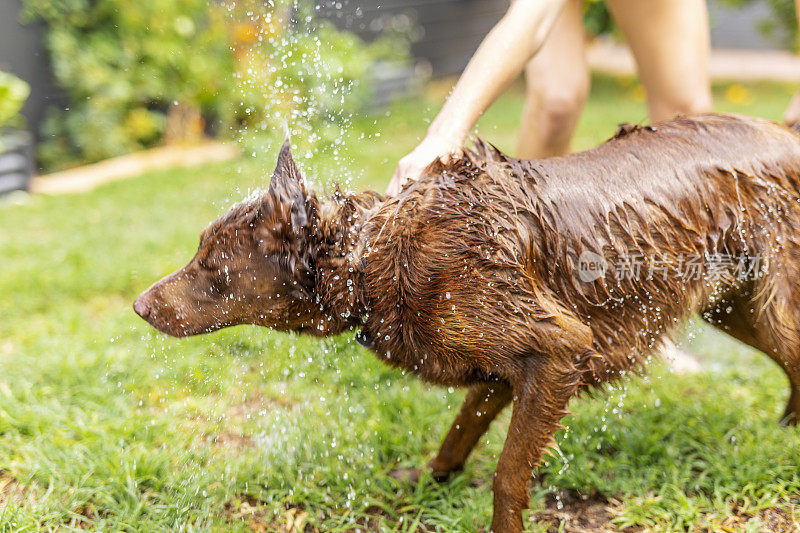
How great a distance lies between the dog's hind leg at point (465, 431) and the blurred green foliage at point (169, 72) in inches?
226

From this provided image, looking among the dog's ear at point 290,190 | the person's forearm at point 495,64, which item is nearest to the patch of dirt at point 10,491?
the dog's ear at point 290,190

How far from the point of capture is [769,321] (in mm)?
2701

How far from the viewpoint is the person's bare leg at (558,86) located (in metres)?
3.68

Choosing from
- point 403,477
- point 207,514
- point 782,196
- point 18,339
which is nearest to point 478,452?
point 403,477

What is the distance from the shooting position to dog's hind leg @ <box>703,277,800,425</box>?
263 centimetres

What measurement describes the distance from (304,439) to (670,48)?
2477 millimetres

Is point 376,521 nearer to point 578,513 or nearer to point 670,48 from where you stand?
point 578,513

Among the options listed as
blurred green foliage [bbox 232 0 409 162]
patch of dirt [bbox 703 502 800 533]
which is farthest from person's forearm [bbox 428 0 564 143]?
blurred green foliage [bbox 232 0 409 162]

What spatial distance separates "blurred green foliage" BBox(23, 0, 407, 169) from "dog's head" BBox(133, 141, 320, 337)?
592 centimetres

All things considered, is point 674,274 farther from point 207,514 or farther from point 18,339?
point 18,339

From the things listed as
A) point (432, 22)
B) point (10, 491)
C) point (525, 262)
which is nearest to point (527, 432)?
point (525, 262)

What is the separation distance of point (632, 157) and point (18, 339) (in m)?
3.62

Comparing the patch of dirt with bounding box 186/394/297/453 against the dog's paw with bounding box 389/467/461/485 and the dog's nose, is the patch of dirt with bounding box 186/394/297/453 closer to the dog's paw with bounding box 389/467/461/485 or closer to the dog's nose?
the dog's paw with bounding box 389/467/461/485

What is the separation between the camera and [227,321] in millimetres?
2602
